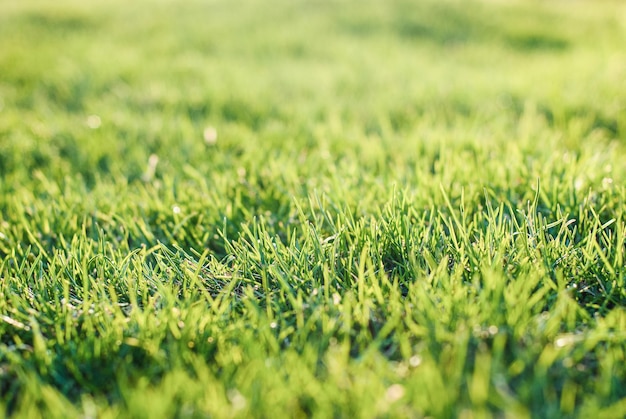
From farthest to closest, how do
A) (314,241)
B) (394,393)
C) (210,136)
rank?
(210,136), (314,241), (394,393)

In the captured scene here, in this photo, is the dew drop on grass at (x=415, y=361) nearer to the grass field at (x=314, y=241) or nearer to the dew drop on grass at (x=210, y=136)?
the grass field at (x=314, y=241)

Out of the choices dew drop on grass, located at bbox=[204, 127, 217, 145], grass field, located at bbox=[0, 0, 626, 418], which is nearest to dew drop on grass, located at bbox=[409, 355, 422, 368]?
grass field, located at bbox=[0, 0, 626, 418]

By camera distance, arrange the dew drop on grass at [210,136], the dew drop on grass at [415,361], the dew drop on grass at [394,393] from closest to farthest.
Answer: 1. the dew drop on grass at [394,393]
2. the dew drop on grass at [415,361]
3. the dew drop on grass at [210,136]

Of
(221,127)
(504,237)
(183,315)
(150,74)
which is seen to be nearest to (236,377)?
(183,315)

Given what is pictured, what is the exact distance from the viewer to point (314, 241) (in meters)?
1.55

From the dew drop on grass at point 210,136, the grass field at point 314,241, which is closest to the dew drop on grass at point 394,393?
the grass field at point 314,241

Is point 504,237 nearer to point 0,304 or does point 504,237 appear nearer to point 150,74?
point 0,304

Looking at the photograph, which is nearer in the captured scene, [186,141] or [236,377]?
[236,377]

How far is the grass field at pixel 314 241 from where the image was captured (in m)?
1.11

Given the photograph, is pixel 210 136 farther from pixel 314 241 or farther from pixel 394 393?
pixel 394 393

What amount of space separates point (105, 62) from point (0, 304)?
3572 millimetres

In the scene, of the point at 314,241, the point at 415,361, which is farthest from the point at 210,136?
the point at 415,361

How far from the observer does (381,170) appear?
90.5 inches

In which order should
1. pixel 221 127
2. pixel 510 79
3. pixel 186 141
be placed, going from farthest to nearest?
pixel 510 79 < pixel 221 127 < pixel 186 141
